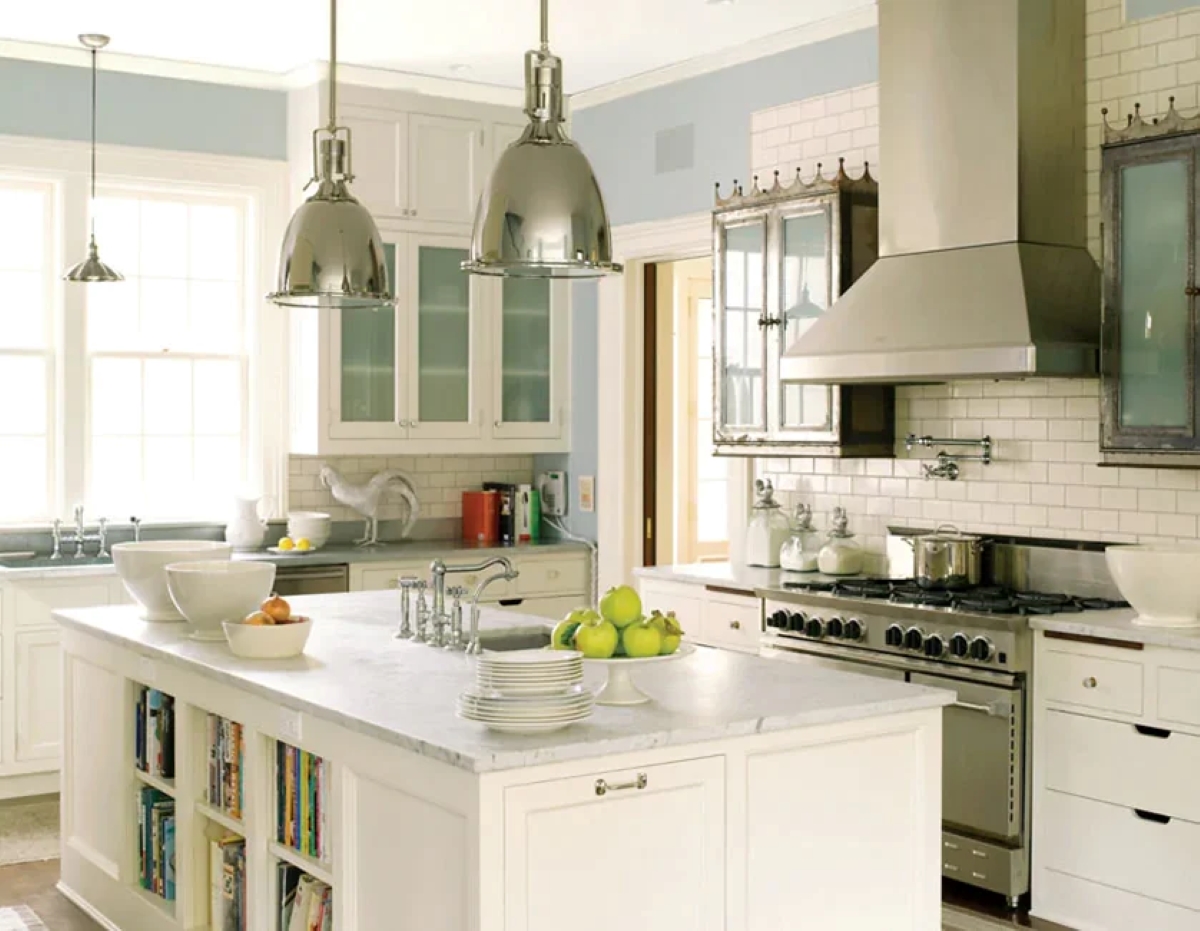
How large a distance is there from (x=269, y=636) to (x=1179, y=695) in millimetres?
2565

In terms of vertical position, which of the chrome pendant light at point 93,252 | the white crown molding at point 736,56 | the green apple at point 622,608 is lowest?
the green apple at point 622,608

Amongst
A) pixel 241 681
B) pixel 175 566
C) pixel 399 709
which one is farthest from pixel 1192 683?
pixel 175 566

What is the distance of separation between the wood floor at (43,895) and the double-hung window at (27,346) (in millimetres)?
1901

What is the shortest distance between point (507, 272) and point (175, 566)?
1.76m

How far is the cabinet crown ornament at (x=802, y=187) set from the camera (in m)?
5.79

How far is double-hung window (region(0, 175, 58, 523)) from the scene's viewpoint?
22.4 feet

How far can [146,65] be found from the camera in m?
6.95

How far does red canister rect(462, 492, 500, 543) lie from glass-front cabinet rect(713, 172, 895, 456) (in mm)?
1828

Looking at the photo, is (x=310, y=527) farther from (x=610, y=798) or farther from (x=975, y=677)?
(x=610, y=798)

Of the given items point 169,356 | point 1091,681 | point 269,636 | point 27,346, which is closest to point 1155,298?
point 1091,681

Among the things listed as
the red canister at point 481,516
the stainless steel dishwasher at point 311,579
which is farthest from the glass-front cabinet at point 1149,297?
the red canister at point 481,516

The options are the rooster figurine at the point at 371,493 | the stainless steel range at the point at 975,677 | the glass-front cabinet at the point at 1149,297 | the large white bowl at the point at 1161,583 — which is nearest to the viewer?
the large white bowl at the point at 1161,583

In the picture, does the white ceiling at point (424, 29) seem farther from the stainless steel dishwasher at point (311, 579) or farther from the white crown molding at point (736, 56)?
the stainless steel dishwasher at point (311, 579)

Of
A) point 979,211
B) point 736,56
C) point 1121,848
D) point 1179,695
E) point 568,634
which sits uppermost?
point 736,56
